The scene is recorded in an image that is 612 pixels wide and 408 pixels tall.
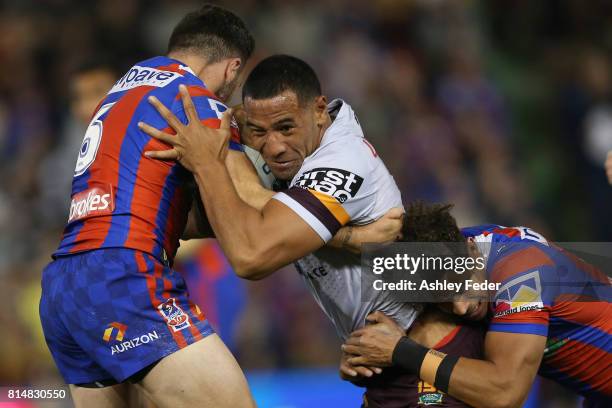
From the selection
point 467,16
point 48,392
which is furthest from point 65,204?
point 467,16

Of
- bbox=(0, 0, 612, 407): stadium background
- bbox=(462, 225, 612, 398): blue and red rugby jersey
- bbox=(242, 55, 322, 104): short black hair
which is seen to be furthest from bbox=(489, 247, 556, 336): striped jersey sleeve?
bbox=(0, 0, 612, 407): stadium background

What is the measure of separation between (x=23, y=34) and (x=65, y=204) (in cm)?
350

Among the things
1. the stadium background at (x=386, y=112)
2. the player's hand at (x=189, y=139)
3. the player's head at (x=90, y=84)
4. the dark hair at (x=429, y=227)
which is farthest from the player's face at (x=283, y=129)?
the stadium background at (x=386, y=112)

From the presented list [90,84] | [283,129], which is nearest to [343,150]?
[283,129]

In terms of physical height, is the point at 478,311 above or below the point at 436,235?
below

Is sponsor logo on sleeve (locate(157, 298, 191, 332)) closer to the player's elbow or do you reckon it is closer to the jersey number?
the jersey number

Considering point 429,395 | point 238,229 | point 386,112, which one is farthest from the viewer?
point 386,112

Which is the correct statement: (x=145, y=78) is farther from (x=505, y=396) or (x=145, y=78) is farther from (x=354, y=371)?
(x=505, y=396)

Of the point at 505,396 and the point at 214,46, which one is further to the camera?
the point at 214,46

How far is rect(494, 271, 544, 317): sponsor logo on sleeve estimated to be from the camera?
4812mm

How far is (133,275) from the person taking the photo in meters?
4.41

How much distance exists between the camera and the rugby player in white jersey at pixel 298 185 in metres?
4.51

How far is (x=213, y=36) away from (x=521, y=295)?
2.12 metres

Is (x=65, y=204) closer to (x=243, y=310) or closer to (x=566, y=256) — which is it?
(x=243, y=310)
